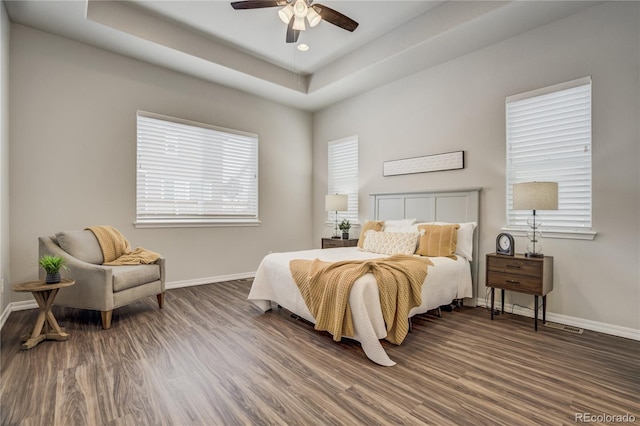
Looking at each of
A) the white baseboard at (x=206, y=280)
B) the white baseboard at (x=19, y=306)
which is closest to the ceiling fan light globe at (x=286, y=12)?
the white baseboard at (x=206, y=280)

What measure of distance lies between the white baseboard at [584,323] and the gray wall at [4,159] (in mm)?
5201

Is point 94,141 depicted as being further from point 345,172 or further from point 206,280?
point 345,172

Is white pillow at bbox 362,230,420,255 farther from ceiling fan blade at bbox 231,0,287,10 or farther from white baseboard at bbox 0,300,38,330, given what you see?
white baseboard at bbox 0,300,38,330

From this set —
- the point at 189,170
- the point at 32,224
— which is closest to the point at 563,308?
the point at 189,170

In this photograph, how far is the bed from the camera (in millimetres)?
2432

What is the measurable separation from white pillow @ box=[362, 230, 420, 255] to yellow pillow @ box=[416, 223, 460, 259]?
4.2 inches

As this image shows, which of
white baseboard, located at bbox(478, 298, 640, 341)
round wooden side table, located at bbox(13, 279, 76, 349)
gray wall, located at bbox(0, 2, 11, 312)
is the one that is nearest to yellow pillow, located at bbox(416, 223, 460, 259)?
white baseboard, located at bbox(478, 298, 640, 341)

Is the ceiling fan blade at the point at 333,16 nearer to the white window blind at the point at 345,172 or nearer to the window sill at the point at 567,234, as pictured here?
the white window blind at the point at 345,172

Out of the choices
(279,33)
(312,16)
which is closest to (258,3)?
(312,16)

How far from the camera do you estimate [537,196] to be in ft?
9.72

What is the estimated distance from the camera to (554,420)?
1688 millimetres

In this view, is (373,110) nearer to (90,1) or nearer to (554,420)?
(90,1)

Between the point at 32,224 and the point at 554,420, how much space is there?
4935 mm

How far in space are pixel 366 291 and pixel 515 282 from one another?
170 cm
